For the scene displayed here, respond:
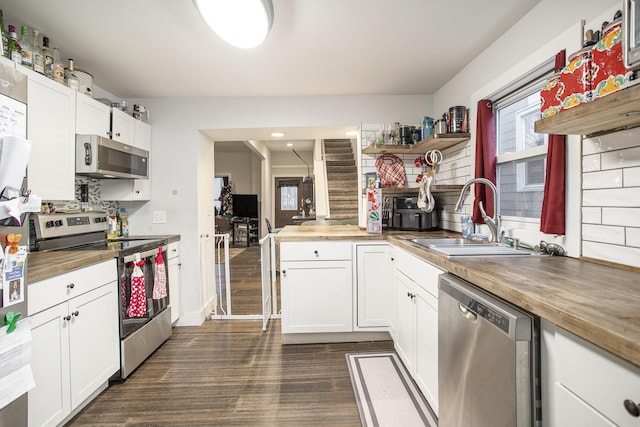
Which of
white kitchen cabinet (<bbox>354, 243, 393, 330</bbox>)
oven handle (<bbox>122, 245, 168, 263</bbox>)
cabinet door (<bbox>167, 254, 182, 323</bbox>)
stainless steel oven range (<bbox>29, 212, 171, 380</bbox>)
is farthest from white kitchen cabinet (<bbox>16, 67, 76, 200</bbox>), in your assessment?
white kitchen cabinet (<bbox>354, 243, 393, 330</bbox>)

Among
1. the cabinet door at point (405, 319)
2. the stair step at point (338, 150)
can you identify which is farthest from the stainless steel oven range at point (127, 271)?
the stair step at point (338, 150)

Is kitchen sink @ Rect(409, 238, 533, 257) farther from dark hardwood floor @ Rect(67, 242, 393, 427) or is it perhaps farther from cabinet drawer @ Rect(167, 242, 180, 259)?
cabinet drawer @ Rect(167, 242, 180, 259)

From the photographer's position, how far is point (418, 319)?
180 centimetres

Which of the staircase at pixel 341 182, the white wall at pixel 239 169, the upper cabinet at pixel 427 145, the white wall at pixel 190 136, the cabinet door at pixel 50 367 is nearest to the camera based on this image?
the cabinet door at pixel 50 367

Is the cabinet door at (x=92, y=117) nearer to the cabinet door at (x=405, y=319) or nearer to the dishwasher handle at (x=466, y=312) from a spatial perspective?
the cabinet door at (x=405, y=319)

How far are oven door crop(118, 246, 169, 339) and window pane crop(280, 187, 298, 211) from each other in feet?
24.3

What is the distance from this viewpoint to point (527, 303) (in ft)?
2.87

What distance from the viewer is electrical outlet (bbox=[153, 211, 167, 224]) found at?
9.99 feet

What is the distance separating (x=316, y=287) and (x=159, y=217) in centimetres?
178

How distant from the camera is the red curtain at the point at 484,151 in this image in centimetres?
214

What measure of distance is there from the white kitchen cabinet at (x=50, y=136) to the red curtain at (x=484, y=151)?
288 centimetres

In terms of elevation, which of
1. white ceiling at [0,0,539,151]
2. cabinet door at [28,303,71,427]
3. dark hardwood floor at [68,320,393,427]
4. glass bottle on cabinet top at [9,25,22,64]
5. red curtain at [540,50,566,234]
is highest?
white ceiling at [0,0,539,151]

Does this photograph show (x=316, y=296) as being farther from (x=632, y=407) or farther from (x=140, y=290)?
(x=632, y=407)

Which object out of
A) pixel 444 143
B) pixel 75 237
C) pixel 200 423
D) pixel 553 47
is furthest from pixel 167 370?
pixel 553 47
